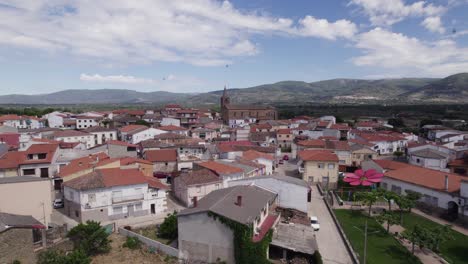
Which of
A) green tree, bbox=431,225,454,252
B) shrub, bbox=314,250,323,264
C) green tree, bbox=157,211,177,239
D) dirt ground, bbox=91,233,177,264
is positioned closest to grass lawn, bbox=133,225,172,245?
green tree, bbox=157,211,177,239

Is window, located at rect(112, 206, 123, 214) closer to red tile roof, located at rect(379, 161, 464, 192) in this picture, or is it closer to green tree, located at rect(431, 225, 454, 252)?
green tree, located at rect(431, 225, 454, 252)

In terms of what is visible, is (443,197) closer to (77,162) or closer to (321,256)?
(321,256)

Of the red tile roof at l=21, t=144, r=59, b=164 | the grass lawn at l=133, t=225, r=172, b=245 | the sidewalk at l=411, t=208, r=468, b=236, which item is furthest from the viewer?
the red tile roof at l=21, t=144, r=59, b=164

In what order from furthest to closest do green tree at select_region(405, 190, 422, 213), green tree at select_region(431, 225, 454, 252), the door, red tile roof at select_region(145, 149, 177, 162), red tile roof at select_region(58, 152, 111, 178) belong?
red tile roof at select_region(145, 149, 177, 162)
red tile roof at select_region(58, 152, 111, 178)
the door
green tree at select_region(405, 190, 422, 213)
green tree at select_region(431, 225, 454, 252)

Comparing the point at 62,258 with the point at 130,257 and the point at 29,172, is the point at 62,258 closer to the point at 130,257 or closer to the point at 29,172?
the point at 130,257

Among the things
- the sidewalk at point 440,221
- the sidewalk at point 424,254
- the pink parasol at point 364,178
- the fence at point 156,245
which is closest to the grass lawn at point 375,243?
the sidewalk at point 424,254

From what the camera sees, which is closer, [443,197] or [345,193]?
[443,197]

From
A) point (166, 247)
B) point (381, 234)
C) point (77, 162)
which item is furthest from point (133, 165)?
point (381, 234)
